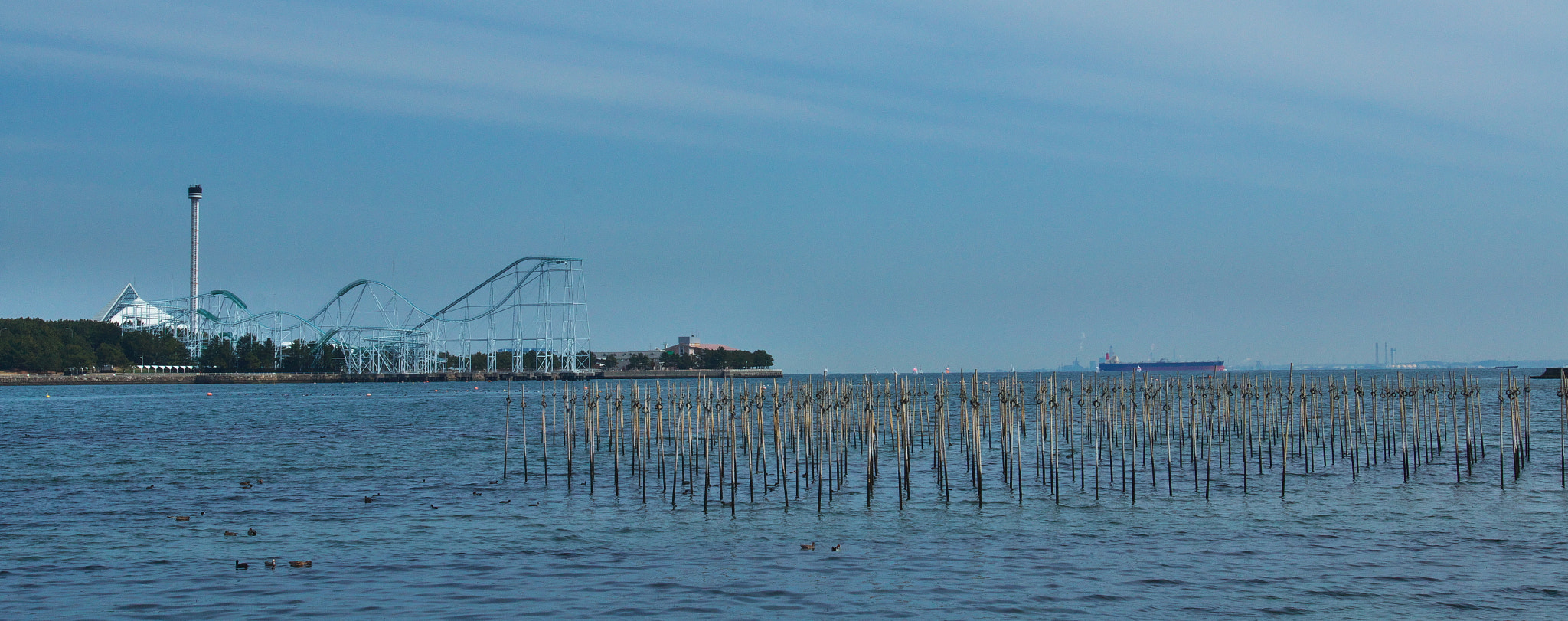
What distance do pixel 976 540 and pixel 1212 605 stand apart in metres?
4.36

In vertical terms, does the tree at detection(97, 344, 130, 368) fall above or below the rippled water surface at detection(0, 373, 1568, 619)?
above

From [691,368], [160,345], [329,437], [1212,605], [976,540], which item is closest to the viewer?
[1212,605]

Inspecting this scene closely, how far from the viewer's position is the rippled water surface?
40.9ft

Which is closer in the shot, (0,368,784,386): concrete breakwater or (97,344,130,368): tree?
(0,368,784,386): concrete breakwater

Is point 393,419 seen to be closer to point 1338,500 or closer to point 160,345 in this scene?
point 1338,500

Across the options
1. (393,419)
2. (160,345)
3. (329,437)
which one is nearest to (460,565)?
(329,437)

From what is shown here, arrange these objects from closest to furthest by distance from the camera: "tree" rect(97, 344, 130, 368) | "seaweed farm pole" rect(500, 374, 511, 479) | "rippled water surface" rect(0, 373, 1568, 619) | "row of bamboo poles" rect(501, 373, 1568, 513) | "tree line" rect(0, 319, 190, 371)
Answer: "rippled water surface" rect(0, 373, 1568, 619) → "row of bamboo poles" rect(501, 373, 1568, 513) → "seaweed farm pole" rect(500, 374, 511, 479) → "tree line" rect(0, 319, 190, 371) → "tree" rect(97, 344, 130, 368)

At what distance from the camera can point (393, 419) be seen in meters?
51.1

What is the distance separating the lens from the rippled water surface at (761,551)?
12.5m

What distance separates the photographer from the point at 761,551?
15.4 metres

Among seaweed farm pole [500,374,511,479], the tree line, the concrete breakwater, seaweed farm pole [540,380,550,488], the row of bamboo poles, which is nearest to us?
the row of bamboo poles

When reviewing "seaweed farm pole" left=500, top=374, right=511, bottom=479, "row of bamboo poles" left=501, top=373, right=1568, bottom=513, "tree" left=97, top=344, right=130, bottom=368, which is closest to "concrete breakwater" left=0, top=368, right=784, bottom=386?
"tree" left=97, top=344, right=130, bottom=368

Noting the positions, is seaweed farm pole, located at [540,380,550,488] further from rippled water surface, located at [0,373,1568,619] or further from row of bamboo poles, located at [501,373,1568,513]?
rippled water surface, located at [0,373,1568,619]

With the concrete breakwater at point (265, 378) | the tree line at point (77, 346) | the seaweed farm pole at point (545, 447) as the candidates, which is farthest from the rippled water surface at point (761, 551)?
the tree line at point (77, 346)
